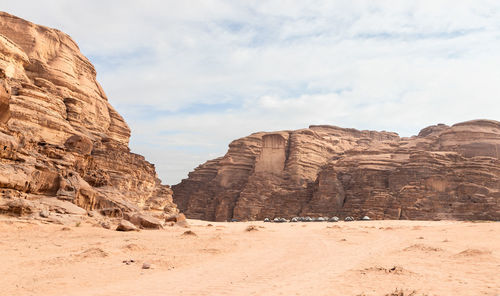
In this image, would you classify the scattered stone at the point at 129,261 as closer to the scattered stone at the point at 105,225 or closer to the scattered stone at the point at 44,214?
the scattered stone at the point at 44,214

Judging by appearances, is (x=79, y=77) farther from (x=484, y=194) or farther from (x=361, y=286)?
(x=484, y=194)

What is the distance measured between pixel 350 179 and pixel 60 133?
53.9 metres

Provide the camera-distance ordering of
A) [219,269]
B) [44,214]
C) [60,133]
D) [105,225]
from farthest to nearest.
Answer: [60,133] → [105,225] → [44,214] → [219,269]

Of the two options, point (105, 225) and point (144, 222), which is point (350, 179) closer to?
point (144, 222)

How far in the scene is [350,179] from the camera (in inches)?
2753

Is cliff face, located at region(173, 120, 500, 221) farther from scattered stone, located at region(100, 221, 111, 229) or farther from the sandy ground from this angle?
the sandy ground

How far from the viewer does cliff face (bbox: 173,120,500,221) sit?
182 feet

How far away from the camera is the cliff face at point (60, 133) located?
61.6 ft

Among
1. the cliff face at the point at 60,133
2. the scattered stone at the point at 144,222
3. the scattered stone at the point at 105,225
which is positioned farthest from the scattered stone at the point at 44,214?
the scattered stone at the point at 144,222

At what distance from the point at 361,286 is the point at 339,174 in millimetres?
66022

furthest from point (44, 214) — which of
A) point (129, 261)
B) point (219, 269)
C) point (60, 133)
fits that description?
point (60, 133)

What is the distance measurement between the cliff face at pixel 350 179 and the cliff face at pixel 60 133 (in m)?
32.7

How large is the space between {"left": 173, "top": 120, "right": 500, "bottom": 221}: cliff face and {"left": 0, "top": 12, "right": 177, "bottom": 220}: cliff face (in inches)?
1286

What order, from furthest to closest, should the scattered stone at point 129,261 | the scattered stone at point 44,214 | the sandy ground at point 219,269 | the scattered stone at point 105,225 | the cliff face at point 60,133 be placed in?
the scattered stone at point 105,225 → the cliff face at point 60,133 → the scattered stone at point 44,214 → the scattered stone at point 129,261 → the sandy ground at point 219,269
